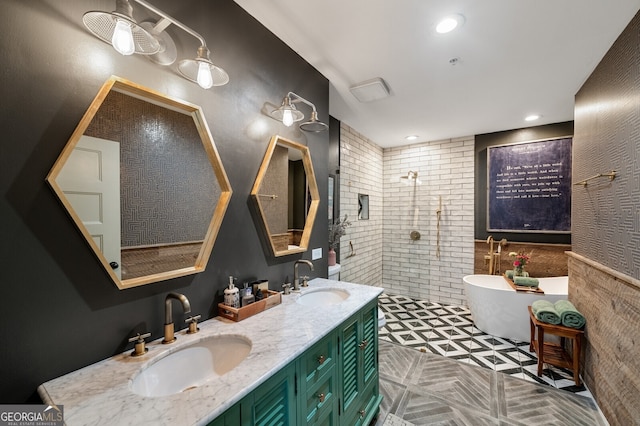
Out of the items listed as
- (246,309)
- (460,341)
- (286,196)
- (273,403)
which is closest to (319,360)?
(273,403)

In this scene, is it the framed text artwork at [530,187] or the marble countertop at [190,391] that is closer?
the marble countertop at [190,391]

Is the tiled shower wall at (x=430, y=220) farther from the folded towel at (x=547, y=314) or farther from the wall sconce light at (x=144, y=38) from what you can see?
the wall sconce light at (x=144, y=38)

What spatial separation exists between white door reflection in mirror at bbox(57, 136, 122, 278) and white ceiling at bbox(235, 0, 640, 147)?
126 cm

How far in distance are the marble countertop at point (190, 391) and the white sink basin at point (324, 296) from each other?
52 cm

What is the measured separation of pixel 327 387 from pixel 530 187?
396 centimetres

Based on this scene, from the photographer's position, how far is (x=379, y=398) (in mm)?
1980

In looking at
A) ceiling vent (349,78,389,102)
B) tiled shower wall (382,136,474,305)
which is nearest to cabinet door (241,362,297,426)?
ceiling vent (349,78,389,102)

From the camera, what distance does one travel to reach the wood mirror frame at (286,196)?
1820 millimetres

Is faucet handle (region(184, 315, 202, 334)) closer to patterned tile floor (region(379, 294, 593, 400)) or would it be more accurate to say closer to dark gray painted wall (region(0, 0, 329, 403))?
dark gray painted wall (region(0, 0, 329, 403))

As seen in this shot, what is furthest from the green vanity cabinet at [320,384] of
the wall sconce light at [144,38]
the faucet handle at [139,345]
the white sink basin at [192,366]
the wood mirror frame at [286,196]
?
the wall sconce light at [144,38]

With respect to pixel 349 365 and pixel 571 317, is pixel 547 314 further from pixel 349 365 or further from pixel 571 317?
pixel 349 365

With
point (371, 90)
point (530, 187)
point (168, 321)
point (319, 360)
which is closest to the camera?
point (168, 321)

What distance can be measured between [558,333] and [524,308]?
71 cm

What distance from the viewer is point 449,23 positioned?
1.74 m
